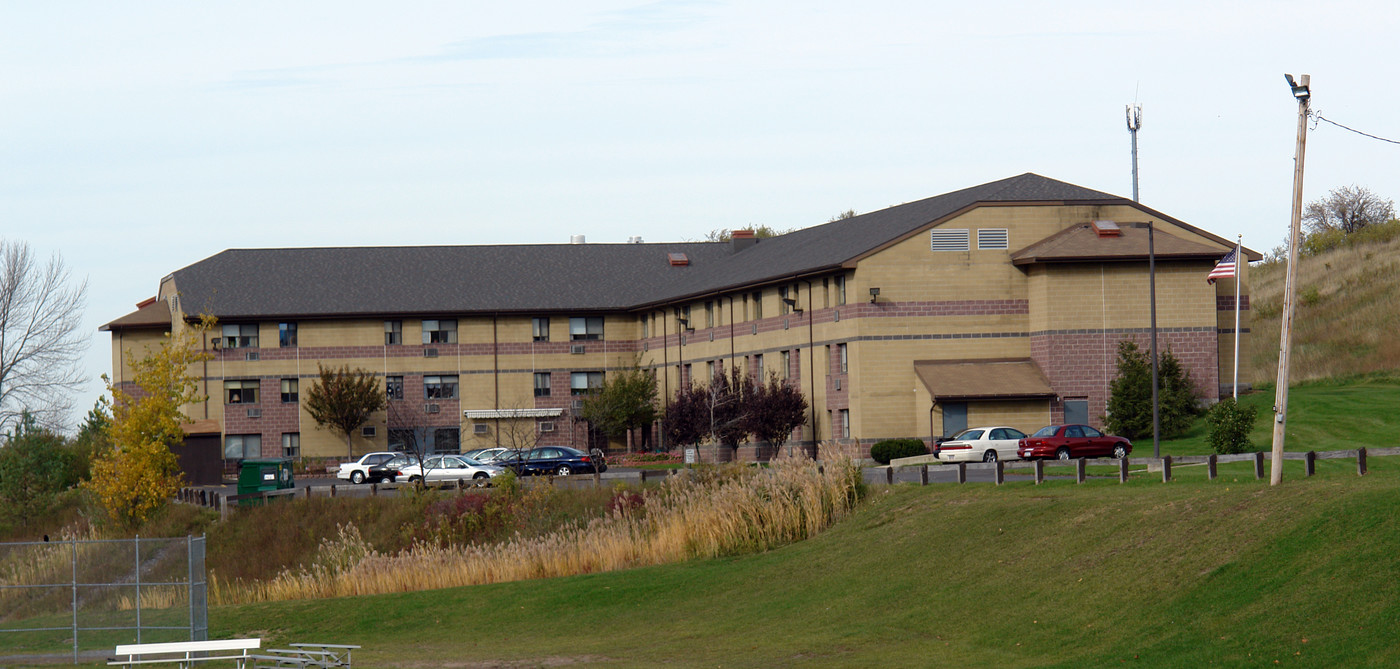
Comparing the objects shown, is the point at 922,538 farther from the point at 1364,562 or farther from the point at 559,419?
the point at 559,419

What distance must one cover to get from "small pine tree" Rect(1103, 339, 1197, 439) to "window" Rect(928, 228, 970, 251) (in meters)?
7.13

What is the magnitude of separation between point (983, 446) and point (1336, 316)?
34.2 meters

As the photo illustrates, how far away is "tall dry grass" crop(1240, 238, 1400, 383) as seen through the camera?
62.6m

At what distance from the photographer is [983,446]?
45.8 metres

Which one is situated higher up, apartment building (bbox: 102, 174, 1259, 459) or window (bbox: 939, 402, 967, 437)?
apartment building (bbox: 102, 174, 1259, 459)

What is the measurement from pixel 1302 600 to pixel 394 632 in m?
15.2

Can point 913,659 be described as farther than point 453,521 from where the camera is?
No

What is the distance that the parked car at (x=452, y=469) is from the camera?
5072 centimetres

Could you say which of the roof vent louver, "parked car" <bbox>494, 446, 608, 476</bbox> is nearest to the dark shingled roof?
the roof vent louver

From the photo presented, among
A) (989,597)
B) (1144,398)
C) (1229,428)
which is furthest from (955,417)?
(989,597)

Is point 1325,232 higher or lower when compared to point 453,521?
higher

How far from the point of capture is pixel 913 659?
17.8 meters

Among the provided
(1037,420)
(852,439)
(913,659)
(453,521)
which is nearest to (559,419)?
(852,439)

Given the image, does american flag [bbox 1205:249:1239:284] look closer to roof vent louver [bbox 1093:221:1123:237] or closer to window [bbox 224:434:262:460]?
roof vent louver [bbox 1093:221:1123:237]
